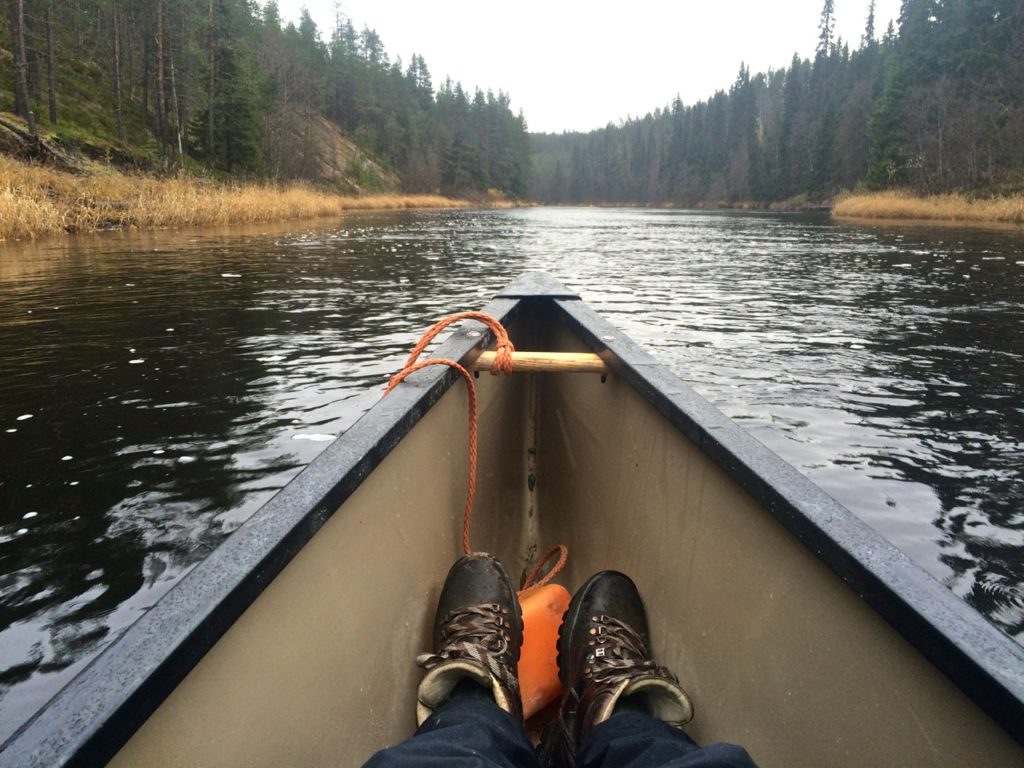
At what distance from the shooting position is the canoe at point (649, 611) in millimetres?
949

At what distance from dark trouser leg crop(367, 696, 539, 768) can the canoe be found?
25 cm

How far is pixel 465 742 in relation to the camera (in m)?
1.25

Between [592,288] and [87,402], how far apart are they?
7.40 m

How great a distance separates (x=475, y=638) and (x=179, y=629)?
97cm

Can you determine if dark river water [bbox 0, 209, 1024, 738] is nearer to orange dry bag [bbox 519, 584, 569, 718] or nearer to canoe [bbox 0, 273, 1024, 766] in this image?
canoe [bbox 0, 273, 1024, 766]

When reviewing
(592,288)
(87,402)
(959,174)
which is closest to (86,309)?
(87,402)

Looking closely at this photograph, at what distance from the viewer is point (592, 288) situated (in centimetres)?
1034

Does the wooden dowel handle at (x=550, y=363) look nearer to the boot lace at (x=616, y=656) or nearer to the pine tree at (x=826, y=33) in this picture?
the boot lace at (x=616, y=656)

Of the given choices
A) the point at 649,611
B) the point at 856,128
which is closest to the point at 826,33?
the point at 856,128

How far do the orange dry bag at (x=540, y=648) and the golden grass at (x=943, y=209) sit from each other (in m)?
28.6

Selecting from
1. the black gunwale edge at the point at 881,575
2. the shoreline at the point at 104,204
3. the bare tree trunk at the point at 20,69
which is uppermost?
the bare tree trunk at the point at 20,69

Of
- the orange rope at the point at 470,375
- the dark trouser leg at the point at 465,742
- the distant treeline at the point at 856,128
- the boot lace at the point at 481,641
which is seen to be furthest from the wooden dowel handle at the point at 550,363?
the distant treeline at the point at 856,128

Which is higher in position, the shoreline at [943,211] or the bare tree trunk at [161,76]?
the bare tree trunk at [161,76]

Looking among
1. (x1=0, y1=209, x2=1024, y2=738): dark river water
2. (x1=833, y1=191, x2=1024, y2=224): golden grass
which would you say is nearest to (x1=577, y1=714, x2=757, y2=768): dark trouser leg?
(x1=0, y1=209, x2=1024, y2=738): dark river water
